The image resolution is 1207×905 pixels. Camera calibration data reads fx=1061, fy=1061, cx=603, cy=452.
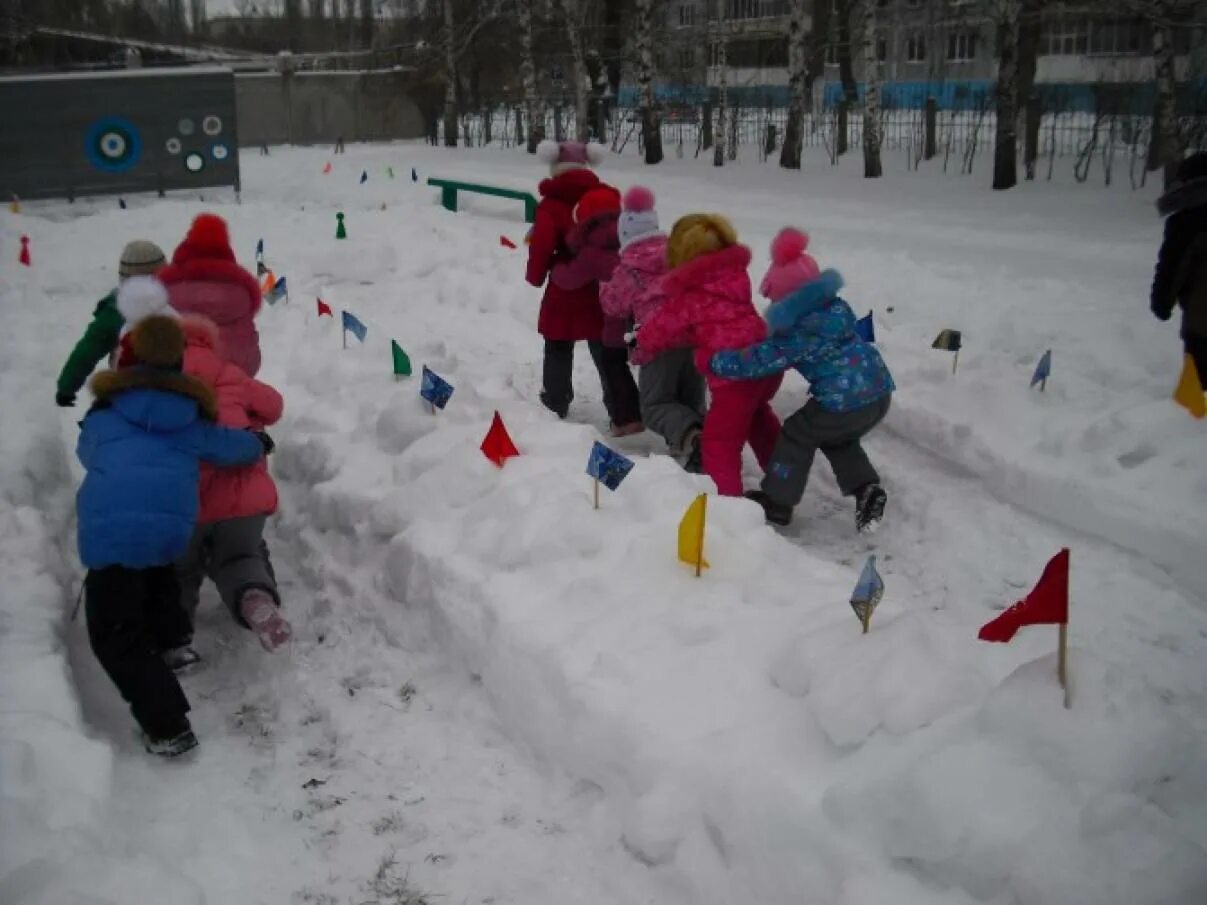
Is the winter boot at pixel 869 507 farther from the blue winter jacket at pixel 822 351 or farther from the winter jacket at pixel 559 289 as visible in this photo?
the winter jacket at pixel 559 289

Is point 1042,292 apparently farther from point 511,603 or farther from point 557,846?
point 557,846

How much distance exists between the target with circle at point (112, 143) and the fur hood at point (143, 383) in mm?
16800

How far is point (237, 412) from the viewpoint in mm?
4426

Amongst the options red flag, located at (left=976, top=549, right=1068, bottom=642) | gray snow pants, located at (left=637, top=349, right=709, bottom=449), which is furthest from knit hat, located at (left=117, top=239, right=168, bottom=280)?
red flag, located at (left=976, top=549, right=1068, bottom=642)

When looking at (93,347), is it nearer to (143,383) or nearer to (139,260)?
(139,260)

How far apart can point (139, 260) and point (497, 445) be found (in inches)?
81.0

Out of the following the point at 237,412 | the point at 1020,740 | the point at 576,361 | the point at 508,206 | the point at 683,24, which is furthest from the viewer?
the point at 683,24

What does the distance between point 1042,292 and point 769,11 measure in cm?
3630

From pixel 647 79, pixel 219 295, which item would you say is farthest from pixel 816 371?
pixel 647 79

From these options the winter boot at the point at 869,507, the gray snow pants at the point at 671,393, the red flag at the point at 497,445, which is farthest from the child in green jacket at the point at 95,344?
the winter boot at the point at 869,507

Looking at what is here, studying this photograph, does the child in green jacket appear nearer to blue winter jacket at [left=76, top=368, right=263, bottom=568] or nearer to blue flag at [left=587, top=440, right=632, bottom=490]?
blue winter jacket at [left=76, top=368, right=263, bottom=568]

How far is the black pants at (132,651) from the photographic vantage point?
3.64m

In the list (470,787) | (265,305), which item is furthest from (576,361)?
(470,787)

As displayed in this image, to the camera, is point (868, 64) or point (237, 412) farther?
point (868, 64)
